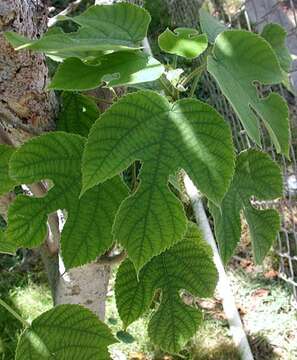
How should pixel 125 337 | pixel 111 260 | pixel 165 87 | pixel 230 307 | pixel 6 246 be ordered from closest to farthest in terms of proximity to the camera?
1. pixel 165 87
2. pixel 6 246
3. pixel 111 260
4. pixel 125 337
5. pixel 230 307

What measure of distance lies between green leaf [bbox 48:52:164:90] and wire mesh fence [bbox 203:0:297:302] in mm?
1370

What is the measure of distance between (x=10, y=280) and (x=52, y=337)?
2.03 meters

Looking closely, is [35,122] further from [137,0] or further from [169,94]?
[137,0]

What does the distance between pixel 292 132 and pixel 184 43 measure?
2.70m

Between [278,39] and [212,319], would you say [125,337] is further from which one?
[278,39]

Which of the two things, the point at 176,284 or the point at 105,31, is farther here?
the point at 176,284

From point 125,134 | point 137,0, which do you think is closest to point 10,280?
point 137,0

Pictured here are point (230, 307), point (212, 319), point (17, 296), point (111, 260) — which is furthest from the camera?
point (17, 296)

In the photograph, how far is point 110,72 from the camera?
835 millimetres

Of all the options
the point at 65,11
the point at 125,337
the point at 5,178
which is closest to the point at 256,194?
the point at 5,178

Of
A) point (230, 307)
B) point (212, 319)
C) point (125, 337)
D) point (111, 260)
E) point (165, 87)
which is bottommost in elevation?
point (212, 319)

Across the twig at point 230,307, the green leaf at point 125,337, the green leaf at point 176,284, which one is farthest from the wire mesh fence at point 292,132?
the green leaf at point 176,284

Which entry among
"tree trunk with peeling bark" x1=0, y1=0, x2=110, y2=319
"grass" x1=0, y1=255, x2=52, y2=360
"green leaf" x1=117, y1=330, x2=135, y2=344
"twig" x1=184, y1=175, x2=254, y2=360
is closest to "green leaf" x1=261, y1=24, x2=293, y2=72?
"tree trunk with peeling bark" x1=0, y1=0, x2=110, y2=319

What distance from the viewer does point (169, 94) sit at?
922 millimetres
